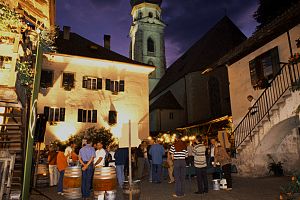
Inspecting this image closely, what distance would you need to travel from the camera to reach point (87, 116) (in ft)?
66.5

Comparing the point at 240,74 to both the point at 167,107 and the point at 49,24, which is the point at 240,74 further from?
the point at 167,107

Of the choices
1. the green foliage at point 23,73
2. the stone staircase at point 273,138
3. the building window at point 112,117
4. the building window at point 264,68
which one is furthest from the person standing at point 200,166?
the building window at point 112,117

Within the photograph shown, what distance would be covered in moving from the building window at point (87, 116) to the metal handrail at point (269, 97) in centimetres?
1140

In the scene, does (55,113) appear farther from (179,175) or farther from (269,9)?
(269,9)

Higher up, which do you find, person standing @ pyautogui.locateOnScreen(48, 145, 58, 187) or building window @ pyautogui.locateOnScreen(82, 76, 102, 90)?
building window @ pyautogui.locateOnScreen(82, 76, 102, 90)

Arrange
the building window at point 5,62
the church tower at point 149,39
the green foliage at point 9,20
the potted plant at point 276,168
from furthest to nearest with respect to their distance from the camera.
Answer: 1. the church tower at point 149,39
2. the potted plant at point 276,168
3. the building window at point 5,62
4. the green foliage at point 9,20

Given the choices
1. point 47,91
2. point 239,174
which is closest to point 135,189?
point 239,174

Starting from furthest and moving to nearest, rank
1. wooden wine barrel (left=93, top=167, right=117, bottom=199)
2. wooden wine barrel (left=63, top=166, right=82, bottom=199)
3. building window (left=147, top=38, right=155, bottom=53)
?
1. building window (left=147, top=38, right=155, bottom=53)
2. wooden wine barrel (left=63, top=166, right=82, bottom=199)
3. wooden wine barrel (left=93, top=167, right=117, bottom=199)

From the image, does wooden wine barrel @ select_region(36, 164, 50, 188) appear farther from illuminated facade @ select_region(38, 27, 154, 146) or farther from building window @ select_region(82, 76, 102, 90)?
building window @ select_region(82, 76, 102, 90)

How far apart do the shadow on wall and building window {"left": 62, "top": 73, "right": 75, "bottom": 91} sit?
1485 cm

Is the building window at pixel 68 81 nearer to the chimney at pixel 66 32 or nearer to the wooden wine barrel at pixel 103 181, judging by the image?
the chimney at pixel 66 32

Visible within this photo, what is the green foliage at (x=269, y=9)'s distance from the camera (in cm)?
1965

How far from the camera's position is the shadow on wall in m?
11.4

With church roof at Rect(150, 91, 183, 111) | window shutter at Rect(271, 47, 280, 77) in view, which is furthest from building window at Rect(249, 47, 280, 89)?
church roof at Rect(150, 91, 183, 111)
